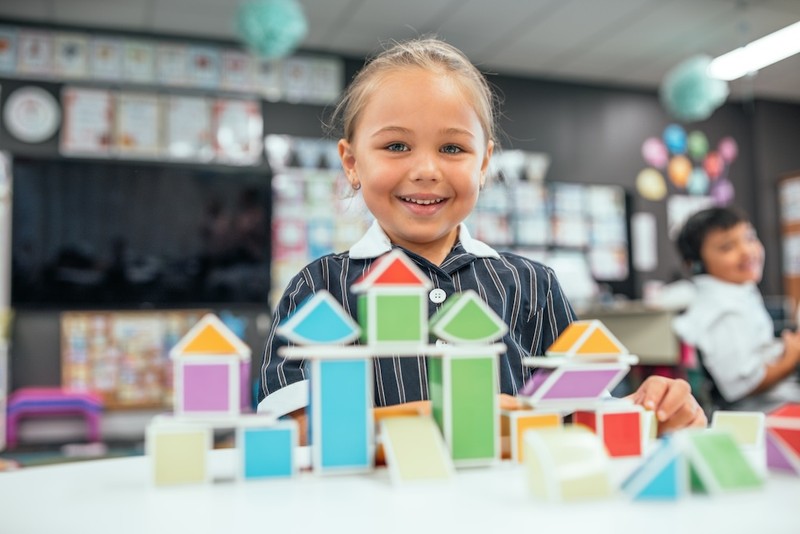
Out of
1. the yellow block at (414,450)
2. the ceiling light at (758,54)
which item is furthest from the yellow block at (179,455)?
the ceiling light at (758,54)

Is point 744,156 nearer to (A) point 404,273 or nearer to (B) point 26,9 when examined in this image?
(B) point 26,9

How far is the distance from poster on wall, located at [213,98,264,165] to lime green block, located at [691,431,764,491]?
3953 millimetres

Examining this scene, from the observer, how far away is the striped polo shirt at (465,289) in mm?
996

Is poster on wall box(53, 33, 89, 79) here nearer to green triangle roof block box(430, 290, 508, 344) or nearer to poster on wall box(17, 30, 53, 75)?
poster on wall box(17, 30, 53, 75)

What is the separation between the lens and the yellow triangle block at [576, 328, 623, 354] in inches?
24.9

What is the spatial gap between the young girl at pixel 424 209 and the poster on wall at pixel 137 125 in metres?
3.25

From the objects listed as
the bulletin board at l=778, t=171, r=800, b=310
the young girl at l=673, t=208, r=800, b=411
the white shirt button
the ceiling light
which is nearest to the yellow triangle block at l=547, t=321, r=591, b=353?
the white shirt button

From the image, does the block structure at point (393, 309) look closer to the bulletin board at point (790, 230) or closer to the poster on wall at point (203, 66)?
the poster on wall at point (203, 66)

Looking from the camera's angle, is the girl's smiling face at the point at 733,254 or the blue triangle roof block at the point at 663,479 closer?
the blue triangle roof block at the point at 663,479

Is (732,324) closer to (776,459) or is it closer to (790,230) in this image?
(776,459)

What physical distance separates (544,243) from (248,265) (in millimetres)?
2012

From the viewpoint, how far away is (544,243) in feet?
16.4

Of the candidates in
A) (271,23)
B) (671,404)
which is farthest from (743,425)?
(271,23)

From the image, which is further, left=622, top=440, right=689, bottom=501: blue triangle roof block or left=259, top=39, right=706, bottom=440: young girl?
left=259, top=39, right=706, bottom=440: young girl
